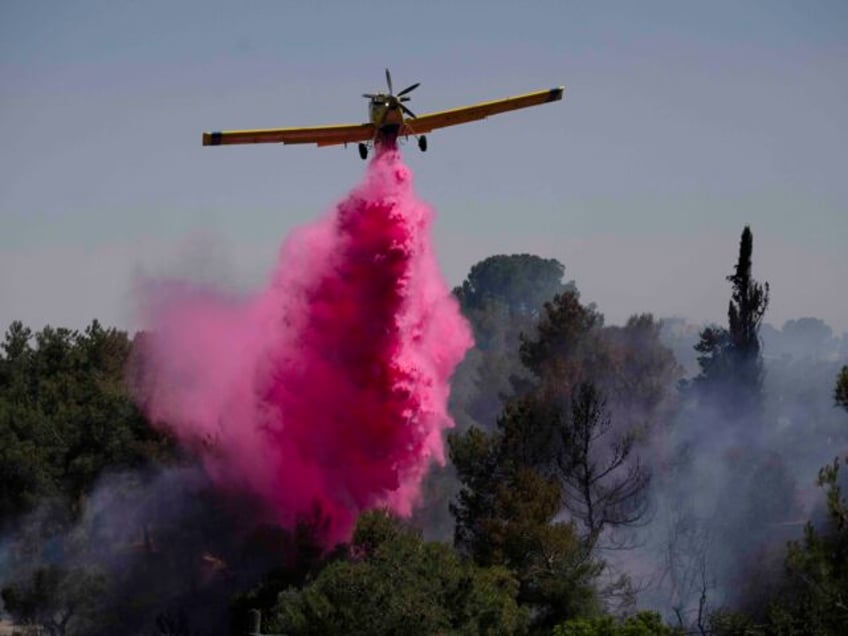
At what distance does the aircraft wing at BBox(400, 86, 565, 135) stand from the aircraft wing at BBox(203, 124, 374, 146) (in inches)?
116

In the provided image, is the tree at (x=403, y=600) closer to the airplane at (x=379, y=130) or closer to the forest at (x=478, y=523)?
the forest at (x=478, y=523)

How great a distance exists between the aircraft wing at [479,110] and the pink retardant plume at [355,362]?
241 cm

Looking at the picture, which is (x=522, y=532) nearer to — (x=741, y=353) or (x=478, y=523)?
(x=478, y=523)

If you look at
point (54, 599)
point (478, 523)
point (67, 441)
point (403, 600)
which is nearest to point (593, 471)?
point (478, 523)

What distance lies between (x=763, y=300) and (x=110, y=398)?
145 feet

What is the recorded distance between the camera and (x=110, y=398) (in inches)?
3915

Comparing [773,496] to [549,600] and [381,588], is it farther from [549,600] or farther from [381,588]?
[381,588]

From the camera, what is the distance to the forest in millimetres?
52562

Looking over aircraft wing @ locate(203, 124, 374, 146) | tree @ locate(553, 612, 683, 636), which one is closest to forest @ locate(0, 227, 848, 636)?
tree @ locate(553, 612, 683, 636)

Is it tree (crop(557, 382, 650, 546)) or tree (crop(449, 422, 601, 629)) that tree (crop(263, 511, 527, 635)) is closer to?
tree (crop(449, 422, 601, 629))

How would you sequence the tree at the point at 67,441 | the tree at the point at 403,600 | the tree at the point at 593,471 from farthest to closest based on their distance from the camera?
the tree at the point at 67,441
the tree at the point at 593,471
the tree at the point at 403,600

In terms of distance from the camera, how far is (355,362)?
231ft

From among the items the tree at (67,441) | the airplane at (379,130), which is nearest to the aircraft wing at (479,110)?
the airplane at (379,130)

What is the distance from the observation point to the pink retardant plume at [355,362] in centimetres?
6900
